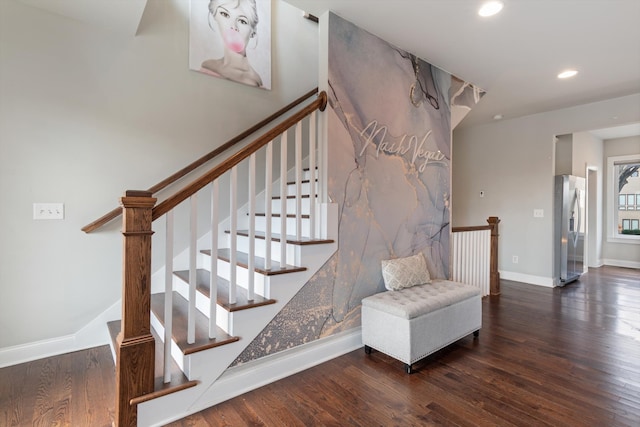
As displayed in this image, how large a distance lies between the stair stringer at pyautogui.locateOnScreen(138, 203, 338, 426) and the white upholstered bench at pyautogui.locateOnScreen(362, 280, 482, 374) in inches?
24.8

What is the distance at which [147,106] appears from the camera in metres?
2.79

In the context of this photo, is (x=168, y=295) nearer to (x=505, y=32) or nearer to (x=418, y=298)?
(x=418, y=298)

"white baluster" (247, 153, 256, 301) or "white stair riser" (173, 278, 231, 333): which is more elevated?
→ "white baluster" (247, 153, 256, 301)

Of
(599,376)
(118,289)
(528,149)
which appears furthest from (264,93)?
(528,149)

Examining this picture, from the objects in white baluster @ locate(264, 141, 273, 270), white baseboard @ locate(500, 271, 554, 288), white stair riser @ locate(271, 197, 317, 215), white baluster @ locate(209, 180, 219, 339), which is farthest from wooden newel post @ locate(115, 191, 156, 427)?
white baseboard @ locate(500, 271, 554, 288)

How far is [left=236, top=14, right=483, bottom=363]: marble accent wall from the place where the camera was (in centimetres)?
249

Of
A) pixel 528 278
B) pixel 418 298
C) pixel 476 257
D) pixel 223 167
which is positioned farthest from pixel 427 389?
pixel 528 278

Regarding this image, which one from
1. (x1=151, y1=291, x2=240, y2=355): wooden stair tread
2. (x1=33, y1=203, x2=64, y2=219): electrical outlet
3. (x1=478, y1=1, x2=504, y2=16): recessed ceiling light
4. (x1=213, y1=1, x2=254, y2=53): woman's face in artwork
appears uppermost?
(x1=213, y1=1, x2=254, y2=53): woman's face in artwork

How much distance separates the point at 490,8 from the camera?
237 cm

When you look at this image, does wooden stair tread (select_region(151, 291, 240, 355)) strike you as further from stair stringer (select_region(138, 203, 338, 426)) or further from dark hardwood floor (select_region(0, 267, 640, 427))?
dark hardwood floor (select_region(0, 267, 640, 427))

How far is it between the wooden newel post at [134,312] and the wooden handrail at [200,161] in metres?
1.03

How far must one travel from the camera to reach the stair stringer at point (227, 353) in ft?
5.71

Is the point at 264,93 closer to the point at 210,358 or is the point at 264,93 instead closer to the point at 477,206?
the point at 210,358

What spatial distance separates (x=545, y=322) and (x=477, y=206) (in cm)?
280
